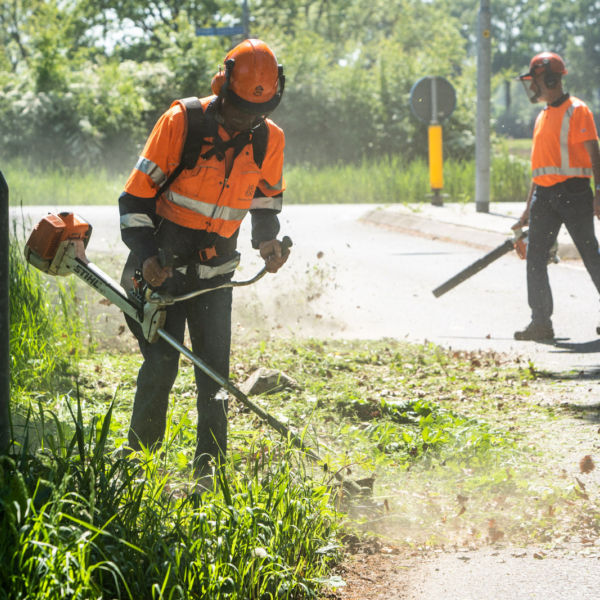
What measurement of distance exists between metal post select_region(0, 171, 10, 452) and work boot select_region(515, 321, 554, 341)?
189 inches

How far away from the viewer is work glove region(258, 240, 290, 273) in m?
3.30

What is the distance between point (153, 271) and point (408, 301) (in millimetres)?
5337

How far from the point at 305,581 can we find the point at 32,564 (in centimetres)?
89

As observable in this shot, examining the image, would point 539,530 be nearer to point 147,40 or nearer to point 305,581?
point 305,581

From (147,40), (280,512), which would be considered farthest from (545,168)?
(147,40)

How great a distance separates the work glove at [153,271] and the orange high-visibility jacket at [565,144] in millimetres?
4336

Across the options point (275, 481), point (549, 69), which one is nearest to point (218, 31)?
point (549, 69)

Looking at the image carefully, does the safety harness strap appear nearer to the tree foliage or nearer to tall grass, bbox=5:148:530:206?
tall grass, bbox=5:148:530:206

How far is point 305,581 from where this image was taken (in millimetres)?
2521

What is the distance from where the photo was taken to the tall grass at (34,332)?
460cm

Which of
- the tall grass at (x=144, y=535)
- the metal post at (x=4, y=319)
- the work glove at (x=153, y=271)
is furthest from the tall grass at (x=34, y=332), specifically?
the tall grass at (x=144, y=535)

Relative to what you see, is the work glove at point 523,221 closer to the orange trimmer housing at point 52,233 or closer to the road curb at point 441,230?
the road curb at point 441,230

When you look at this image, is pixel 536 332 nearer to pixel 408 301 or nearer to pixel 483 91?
pixel 408 301

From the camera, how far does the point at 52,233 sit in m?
3.16
